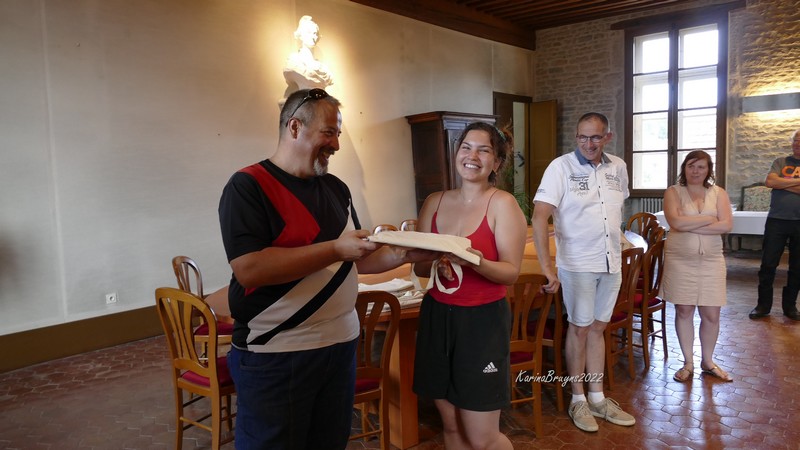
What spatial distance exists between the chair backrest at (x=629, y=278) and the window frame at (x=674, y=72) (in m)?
6.72

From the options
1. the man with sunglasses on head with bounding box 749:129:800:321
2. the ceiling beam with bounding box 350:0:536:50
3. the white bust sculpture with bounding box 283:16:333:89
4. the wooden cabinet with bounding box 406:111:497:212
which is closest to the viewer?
the man with sunglasses on head with bounding box 749:129:800:321

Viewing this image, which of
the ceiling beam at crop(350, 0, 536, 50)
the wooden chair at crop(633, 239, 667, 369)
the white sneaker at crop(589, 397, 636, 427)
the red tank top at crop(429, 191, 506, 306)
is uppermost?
the ceiling beam at crop(350, 0, 536, 50)

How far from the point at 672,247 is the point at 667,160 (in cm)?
674

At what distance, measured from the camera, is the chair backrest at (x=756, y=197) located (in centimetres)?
863

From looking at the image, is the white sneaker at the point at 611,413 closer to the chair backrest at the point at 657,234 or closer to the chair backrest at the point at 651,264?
the chair backrest at the point at 651,264

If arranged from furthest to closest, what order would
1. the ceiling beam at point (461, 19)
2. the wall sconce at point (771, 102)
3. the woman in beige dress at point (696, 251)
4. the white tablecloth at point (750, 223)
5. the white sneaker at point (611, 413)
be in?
the wall sconce at point (771, 102), the ceiling beam at point (461, 19), the white tablecloth at point (750, 223), the woman in beige dress at point (696, 251), the white sneaker at point (611, 413)

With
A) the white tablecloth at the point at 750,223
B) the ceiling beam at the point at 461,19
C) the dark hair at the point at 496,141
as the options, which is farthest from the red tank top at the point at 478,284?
the white tablecloth at the point at 750,223

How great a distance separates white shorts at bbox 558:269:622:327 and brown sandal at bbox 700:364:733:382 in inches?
54.4

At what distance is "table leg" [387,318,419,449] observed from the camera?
3.00 m

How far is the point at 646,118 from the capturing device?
10.0 metres

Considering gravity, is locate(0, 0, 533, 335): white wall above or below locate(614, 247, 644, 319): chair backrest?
above

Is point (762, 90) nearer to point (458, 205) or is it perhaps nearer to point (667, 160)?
point (667, 160)

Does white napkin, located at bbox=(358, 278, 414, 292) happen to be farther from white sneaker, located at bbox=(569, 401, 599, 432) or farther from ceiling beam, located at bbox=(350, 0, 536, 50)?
ceiling beam, located at bbox=(350, 0, 536, 50)

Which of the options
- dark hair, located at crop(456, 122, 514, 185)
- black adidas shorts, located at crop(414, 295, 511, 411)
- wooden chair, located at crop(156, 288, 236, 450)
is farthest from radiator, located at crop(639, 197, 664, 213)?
wooden chair, located at crop(156, 288, 236, 450)
